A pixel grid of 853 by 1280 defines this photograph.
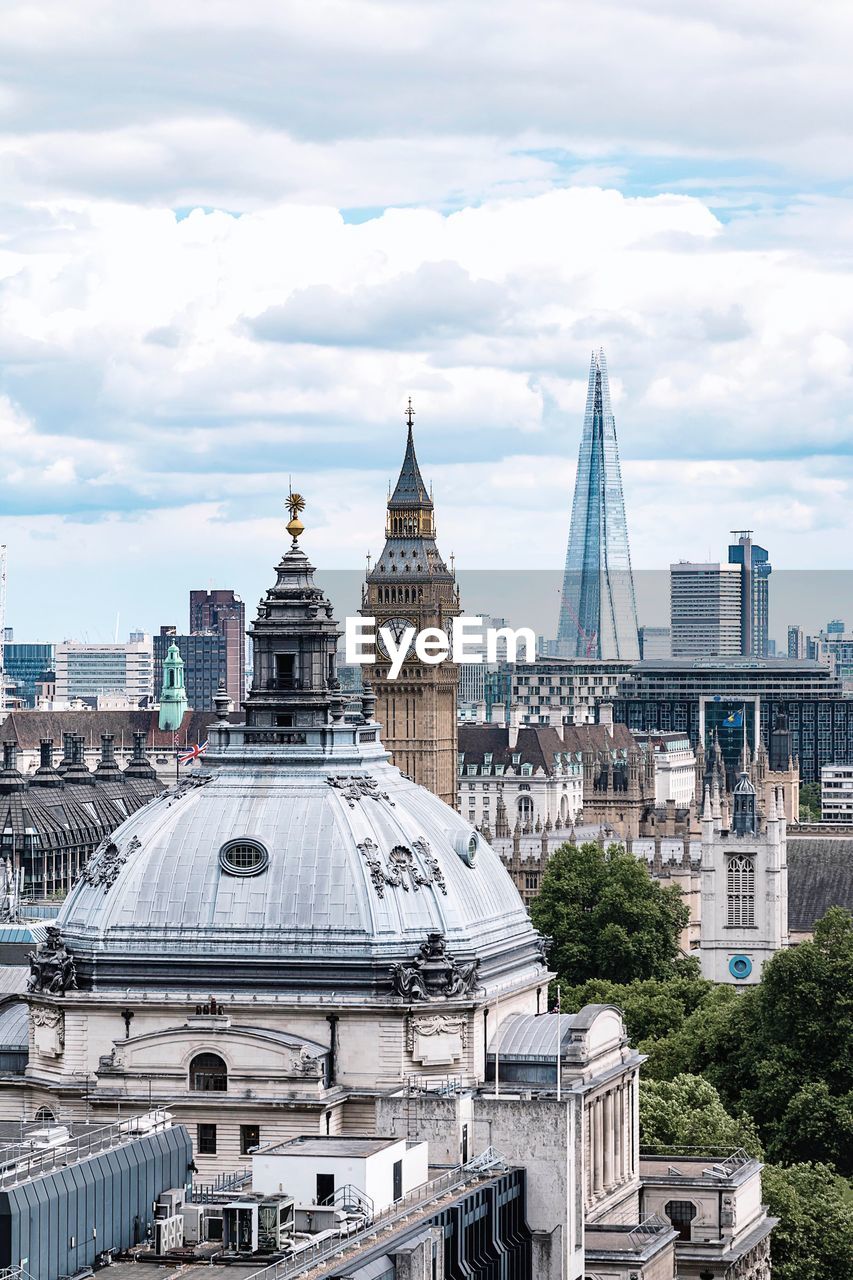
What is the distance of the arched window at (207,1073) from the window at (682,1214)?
53.5 feet

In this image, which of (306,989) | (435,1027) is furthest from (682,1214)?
(306,989)

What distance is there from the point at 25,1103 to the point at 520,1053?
15375 millimetres

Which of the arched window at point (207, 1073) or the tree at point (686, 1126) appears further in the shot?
the tree at point (686, 1126)

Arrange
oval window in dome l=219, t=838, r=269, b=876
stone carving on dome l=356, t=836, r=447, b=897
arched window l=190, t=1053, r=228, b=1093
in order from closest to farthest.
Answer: arched window l=190, t=1053, r=228, b=1093 → stone carving on dome l=356, t=836, r=447, b=897 → oval window in dome l=219, t=838, r=269, b=876

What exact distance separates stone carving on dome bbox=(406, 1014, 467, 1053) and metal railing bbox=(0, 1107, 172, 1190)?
11064 millimetres

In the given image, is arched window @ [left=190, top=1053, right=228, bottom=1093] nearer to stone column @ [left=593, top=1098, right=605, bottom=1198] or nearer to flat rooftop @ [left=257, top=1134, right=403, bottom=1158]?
stone column @ [left=593, top=1098, right=605, bottom=1198]

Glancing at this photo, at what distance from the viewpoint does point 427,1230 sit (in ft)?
286

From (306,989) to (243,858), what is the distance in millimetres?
4942

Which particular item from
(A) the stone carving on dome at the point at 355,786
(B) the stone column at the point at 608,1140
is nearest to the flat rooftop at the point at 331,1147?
(B) the stone column at the point at 608,1140

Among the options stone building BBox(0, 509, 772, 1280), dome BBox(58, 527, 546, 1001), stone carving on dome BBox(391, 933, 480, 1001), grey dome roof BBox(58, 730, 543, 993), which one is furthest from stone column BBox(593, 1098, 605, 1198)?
grey dome roof BBox(58, 730, 543, 993)

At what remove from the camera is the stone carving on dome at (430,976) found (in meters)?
110

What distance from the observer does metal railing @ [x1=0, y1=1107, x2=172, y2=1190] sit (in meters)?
86.0

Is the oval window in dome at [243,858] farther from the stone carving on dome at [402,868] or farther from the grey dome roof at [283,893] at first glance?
the stone carving on dome at [402,868]

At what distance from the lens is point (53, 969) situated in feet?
367
